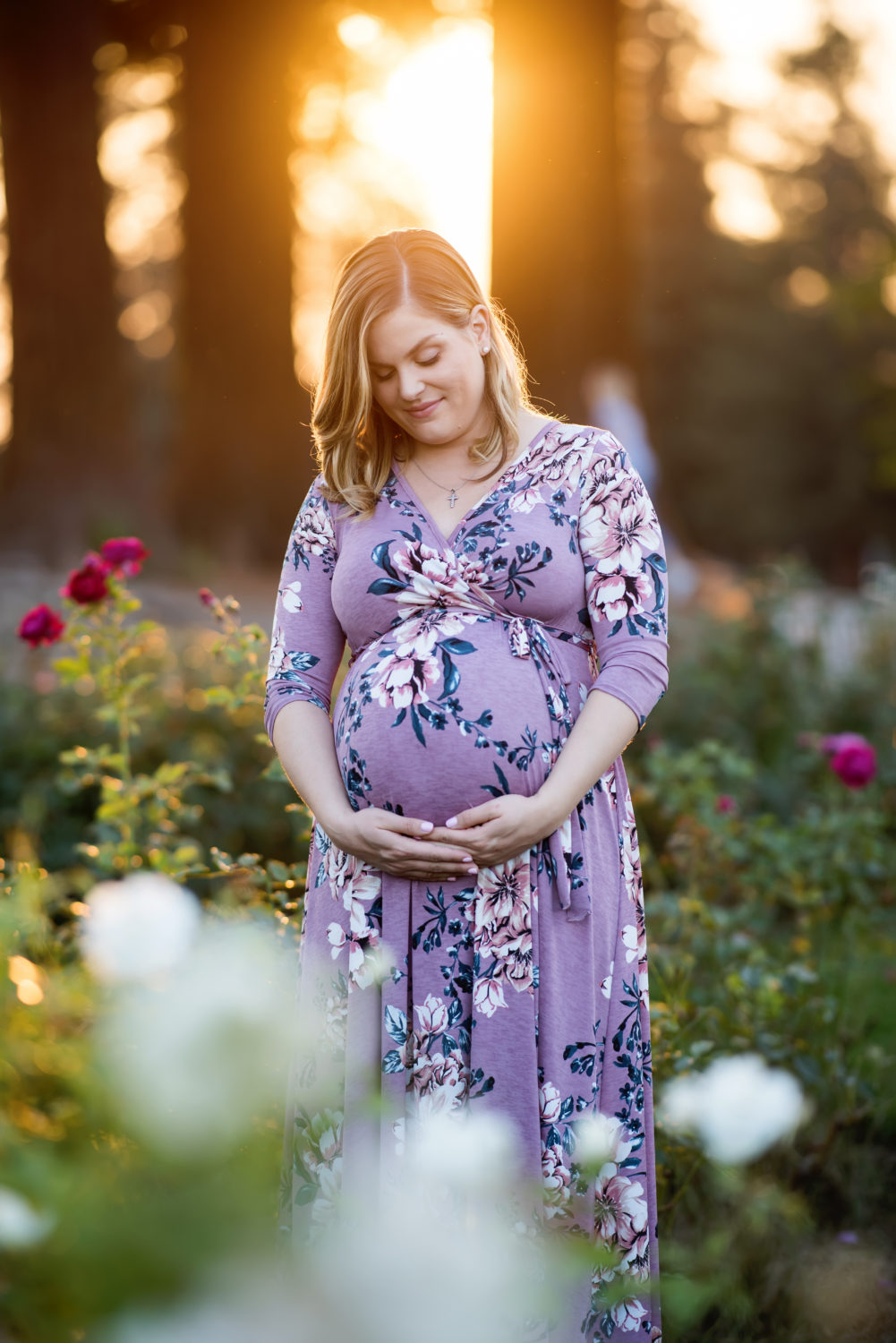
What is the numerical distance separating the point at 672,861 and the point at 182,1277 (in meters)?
2.94

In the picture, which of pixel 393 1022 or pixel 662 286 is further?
pixel 662 286

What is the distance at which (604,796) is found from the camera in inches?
73.2

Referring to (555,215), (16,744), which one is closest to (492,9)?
(555,215)

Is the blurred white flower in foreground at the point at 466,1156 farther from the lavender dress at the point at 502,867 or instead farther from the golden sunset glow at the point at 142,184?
the golden sunset glow at the point at 142,184

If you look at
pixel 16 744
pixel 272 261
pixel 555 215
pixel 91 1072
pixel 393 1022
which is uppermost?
pixel 272 261

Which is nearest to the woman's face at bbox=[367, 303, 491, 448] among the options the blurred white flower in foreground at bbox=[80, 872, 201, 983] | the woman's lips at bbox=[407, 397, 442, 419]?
the woman's lips at bbox=[407, 397, 442, 419]

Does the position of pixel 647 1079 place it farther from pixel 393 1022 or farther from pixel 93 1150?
pixel 93 1150

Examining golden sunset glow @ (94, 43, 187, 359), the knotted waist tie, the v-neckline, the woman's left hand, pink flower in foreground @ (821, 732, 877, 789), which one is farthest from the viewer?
golden sunset glow @ (94, 43, 187, 359)

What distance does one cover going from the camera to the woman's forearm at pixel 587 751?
1.66m

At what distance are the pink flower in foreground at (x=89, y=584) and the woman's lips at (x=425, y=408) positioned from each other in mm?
1034

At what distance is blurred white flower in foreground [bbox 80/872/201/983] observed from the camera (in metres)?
0.70

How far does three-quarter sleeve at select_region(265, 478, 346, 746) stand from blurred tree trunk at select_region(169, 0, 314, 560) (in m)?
6.59

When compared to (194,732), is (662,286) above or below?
above

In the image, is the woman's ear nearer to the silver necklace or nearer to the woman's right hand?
the silver necklace
